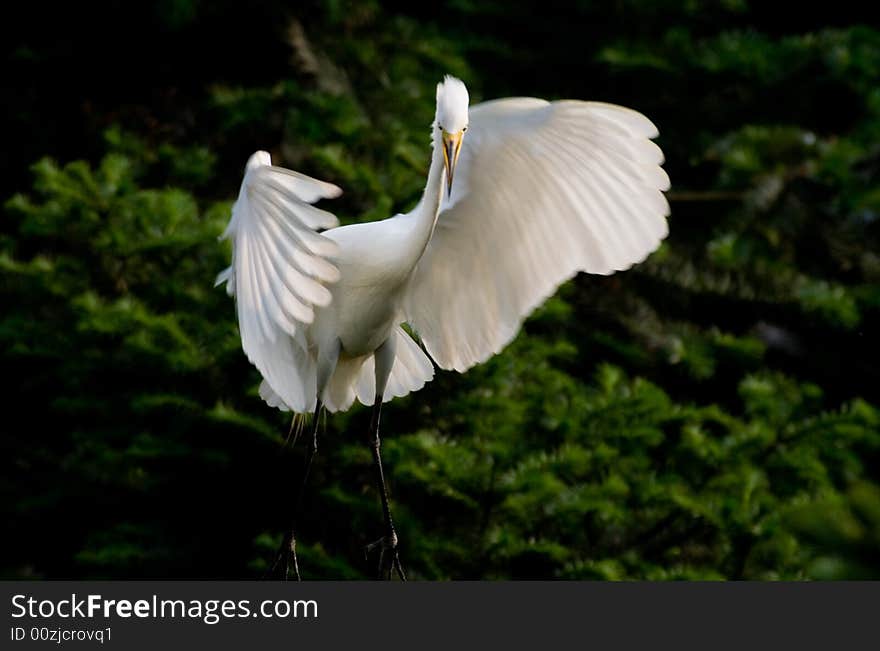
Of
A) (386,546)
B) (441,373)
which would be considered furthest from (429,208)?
(441,373)

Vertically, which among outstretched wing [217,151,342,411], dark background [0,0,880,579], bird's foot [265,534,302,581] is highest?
dark background [0,0,880,579]

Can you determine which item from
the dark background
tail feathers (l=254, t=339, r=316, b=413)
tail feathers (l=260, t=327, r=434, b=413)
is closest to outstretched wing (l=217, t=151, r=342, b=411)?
tail feathers (l=254, t=339, r=316, b=413)

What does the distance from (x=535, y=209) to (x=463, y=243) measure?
0.21 m

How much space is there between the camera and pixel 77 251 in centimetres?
456

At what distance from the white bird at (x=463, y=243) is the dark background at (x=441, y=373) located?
62cm

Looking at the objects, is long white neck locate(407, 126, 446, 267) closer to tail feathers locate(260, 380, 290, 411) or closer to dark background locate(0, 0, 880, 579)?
tail feathers locate(260, 380, 290, 411)

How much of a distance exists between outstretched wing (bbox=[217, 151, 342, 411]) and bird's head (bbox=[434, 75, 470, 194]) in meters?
0.31

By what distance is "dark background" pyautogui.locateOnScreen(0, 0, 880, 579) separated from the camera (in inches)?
150

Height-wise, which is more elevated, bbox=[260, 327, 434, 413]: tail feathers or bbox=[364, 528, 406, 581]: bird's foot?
bbox=[260, 327, 434, 413]: tail feathers

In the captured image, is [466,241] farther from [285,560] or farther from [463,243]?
[285,560]

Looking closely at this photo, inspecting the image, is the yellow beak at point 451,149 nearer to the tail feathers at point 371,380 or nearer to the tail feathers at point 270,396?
the tail feathers at point 371,380

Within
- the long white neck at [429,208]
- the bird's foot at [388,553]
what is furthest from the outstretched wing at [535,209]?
the bird's foot at [388,553]

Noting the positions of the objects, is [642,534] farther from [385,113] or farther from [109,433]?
[385,113]

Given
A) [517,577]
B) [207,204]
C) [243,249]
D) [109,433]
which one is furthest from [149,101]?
[243,249]
